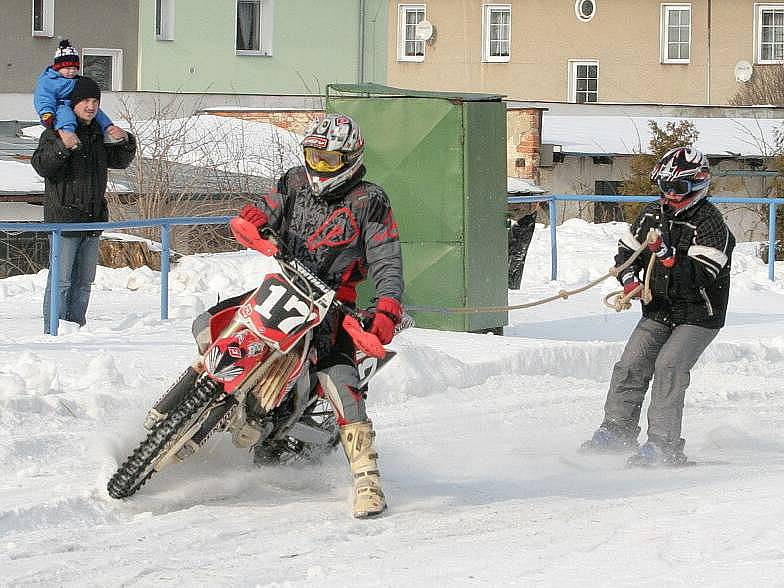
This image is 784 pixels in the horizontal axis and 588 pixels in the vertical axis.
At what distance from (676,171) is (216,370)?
9.95ft

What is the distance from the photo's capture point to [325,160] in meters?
6.51

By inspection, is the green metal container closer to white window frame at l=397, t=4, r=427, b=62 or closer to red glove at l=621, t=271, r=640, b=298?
red glove at l=621, t=271, r=640, b=298

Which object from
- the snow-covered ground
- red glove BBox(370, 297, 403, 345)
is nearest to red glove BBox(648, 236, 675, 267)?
the snow-covered ground

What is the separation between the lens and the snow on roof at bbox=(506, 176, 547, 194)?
84.6 ft

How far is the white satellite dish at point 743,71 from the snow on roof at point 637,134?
7.48 metres

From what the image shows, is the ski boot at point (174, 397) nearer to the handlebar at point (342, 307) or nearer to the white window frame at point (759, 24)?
the handlebar at point (342, 307)

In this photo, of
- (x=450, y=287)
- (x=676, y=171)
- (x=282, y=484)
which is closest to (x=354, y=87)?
(x=450, y=287)

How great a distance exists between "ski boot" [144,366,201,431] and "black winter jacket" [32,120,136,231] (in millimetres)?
4819

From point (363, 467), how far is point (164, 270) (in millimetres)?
5890

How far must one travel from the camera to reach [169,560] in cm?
559

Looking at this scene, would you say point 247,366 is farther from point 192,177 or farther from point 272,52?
point 272,52

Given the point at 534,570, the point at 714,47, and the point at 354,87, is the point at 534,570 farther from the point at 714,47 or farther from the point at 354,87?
the point at 714,47

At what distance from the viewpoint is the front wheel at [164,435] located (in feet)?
20.5

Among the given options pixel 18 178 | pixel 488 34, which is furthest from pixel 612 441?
pixel 488 34
